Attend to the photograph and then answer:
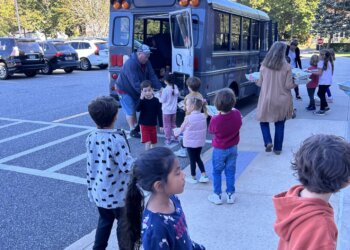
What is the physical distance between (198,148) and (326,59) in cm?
573

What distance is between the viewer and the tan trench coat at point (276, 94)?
6.02 meters

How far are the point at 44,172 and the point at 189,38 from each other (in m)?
3.37

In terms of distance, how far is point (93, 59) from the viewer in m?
21.8

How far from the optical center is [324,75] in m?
9.12

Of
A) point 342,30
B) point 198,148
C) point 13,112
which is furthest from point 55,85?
point 342,30

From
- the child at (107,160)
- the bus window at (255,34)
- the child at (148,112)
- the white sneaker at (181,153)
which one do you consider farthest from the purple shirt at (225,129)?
the bus window at (255,34)

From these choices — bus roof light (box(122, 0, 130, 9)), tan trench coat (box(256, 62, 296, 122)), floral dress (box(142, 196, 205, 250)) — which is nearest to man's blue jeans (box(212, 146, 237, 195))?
tan trench coat (box(256, 62, 296, 122))

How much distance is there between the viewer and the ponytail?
86.4 inches

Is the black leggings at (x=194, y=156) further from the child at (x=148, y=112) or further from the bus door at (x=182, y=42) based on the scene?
the bus door at (x=182, y=42)

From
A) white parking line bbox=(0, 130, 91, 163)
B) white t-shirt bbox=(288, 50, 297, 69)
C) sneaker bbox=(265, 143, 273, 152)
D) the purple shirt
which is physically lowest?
white parking line bbox=(0, 130, 91, 163)

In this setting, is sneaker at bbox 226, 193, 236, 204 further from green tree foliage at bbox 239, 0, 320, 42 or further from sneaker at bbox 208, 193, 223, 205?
green tree foliage at bbox 239, 0, 320, 42

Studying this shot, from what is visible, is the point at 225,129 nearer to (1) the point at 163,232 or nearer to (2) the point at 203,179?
(2) the point at 203,179

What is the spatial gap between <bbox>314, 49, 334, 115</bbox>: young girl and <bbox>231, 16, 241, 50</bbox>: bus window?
191 cm

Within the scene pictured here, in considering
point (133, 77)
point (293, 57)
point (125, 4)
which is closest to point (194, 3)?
point (125, 4)
